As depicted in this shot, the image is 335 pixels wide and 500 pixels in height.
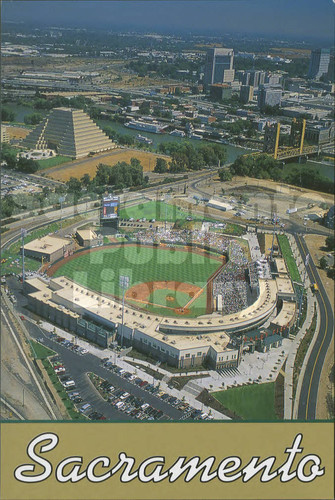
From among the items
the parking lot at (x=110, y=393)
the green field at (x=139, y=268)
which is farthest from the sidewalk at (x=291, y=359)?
the green field at (x=139, y=268)

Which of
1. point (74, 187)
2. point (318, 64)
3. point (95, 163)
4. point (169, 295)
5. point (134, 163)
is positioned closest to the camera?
point (318, 64)

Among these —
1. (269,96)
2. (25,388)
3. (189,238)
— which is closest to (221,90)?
(269,96)

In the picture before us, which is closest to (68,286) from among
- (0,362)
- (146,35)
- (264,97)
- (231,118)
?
(0,362)

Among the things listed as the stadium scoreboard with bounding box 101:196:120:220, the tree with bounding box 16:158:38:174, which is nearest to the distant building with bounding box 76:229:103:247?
the stadium scoreboard with bounding box 101:196:120:220

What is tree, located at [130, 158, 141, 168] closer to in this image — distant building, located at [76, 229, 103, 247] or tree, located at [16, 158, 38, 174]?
tree, located at [16, 158, 38, 174]

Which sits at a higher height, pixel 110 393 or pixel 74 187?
pixel 74 187

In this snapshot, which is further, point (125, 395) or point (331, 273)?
point (331, 273)

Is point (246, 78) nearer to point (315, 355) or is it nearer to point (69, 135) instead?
point (315, 355)

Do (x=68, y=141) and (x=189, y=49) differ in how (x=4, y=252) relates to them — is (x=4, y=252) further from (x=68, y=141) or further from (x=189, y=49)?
(x=68, y=141)
